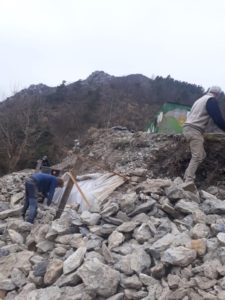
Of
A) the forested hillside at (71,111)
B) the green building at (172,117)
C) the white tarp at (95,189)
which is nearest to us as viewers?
the white tarp at (95,189)

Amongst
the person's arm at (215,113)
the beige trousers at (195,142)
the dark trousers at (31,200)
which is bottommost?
the dark trousers at (31,200)

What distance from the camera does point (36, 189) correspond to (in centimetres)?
721

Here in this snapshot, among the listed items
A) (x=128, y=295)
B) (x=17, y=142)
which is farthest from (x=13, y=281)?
(x=17, y=142)

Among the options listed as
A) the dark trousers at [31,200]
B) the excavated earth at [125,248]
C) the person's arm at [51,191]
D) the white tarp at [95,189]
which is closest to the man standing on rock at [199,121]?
the excavated earth at [125,248]

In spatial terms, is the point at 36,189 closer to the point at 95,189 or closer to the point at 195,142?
the point at 95,189

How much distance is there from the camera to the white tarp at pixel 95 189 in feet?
23.4

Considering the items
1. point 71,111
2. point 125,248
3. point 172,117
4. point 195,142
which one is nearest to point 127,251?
point 125,248

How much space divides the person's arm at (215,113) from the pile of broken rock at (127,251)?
3.42 feet

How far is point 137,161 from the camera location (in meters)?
10.5

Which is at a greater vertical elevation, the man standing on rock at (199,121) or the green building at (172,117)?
the man standing on rock at (199,121)

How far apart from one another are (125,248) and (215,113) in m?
2.39

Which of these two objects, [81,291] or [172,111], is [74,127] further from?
[81,291]

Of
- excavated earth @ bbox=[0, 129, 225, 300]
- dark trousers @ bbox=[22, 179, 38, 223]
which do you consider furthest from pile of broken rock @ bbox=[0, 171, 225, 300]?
dark trousers @ bbox=[22, 179, 38, 223]

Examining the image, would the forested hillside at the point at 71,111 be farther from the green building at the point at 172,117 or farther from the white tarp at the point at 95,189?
the white tarp at the point at 95,189
